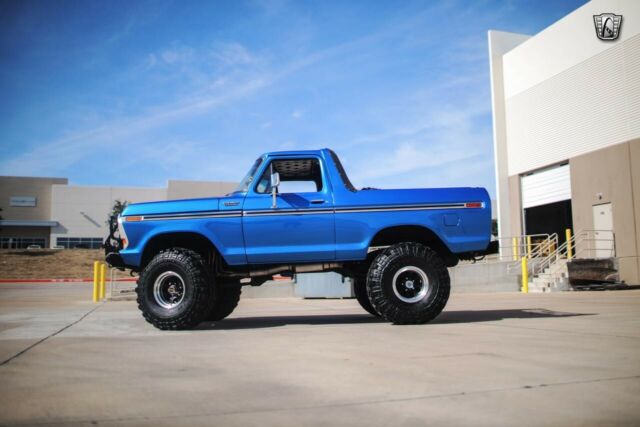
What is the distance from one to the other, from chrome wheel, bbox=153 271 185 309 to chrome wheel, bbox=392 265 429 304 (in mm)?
2756

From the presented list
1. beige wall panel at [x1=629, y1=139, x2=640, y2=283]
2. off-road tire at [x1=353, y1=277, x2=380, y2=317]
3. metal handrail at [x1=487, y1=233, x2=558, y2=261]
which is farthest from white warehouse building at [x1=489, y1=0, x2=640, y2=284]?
off-road tire at [x1=353, y1=277, x2=380, y2=317]

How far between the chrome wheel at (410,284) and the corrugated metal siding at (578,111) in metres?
19.7

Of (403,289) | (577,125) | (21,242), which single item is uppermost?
(577,125)

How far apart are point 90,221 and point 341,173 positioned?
77.7m

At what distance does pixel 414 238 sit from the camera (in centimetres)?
724

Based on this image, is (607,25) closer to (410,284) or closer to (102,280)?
(410,284)

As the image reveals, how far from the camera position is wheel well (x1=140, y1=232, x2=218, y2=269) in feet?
23.3

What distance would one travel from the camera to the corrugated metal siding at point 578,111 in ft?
73.6

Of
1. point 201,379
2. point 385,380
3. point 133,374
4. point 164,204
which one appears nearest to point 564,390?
point 385,380

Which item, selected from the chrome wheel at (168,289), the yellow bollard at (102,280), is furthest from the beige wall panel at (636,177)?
the chrome wheel at (168,289)

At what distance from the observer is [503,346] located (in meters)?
4.60

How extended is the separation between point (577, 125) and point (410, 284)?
2190 centimetres

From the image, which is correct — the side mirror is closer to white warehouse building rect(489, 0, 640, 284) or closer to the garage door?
white warehouse building rect(489, 0, 640, 284)

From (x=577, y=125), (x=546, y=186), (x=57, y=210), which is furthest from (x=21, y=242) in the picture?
(x=577, y=125)
